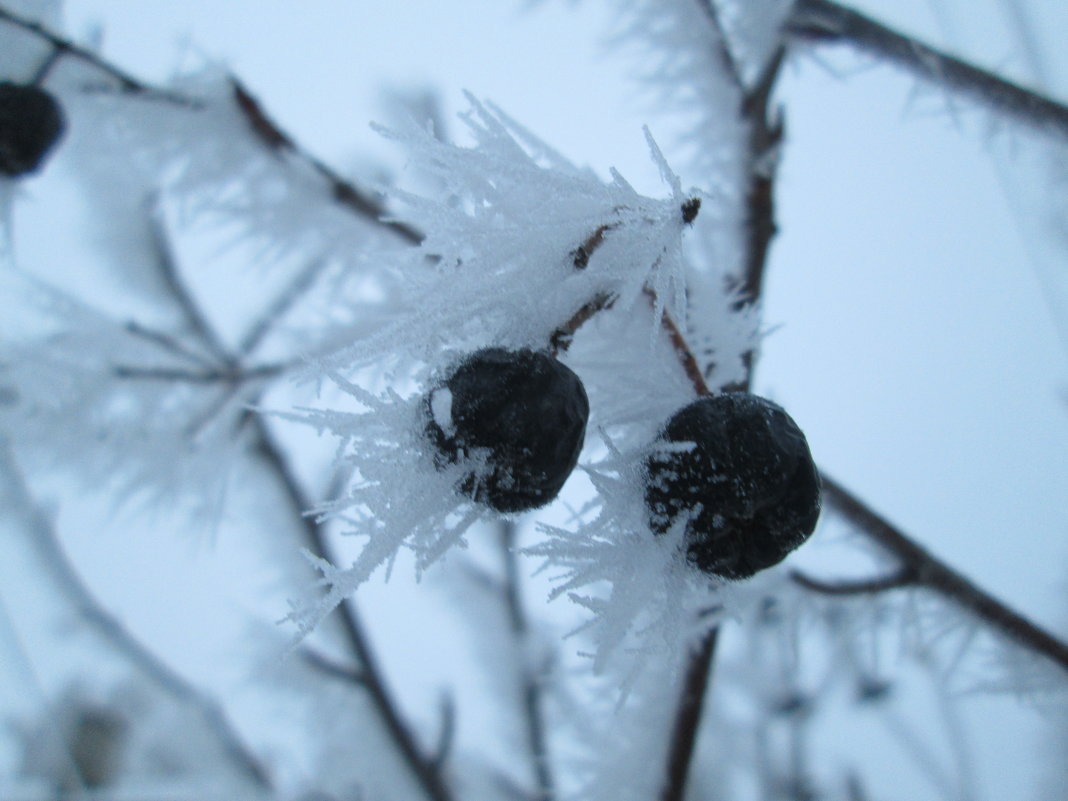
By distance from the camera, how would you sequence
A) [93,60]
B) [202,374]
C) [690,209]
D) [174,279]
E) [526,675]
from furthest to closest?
[526,675] → [174,279] → [202,374] → [93,60] → [690,209]

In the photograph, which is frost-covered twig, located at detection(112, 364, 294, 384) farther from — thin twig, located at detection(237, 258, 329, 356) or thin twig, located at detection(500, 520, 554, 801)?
thin twig, located at detection(500, 520, 554, 801)

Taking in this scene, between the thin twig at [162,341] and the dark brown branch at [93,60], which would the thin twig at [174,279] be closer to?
the thin twig at [162,341]

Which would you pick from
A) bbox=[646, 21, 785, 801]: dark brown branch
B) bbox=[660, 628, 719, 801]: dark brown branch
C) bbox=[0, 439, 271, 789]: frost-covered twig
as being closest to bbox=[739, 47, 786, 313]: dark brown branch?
bbox=[646, 21, 785, 801]: dark brown branch

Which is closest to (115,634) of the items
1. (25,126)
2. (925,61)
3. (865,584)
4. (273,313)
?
(273,313)

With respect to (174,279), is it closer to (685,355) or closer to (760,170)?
(760,170)

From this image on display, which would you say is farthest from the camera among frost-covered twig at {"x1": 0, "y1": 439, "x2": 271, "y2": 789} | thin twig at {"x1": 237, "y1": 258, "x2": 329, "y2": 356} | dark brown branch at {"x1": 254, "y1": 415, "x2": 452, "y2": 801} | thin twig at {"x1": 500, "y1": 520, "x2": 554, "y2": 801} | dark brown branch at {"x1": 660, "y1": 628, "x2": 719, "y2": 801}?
frost-covered twig at {"x1": 0, "y1": 439, "x2": 271, "y2": 789}
